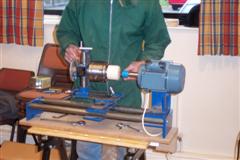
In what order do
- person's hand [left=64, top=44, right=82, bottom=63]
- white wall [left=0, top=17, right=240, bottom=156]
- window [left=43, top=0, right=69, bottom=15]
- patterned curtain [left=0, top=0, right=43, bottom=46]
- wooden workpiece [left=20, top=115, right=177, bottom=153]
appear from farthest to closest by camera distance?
window [left=43, top=0, right=69, bottom=15] < patterned curtain [left=0, top=0, right=43, bottom=46] < white wall [left=0, top=17, right=240, bottom=156] < person's hand [left=64, top=44, right=82, bottom=63] < wooden workpiece [left=20, top=115, right=177, bottom=153]

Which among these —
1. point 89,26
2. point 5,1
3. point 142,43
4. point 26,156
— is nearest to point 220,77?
point 142,43

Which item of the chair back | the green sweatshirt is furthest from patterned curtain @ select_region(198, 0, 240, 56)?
the chair back

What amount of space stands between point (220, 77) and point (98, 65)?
140cm

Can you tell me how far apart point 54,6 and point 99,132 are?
77.1 inches

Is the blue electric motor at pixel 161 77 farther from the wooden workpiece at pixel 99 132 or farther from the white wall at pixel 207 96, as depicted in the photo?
the white wall at pixel 207 96

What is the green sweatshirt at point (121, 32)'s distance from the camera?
1.78m

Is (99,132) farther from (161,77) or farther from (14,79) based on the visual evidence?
(14,79)

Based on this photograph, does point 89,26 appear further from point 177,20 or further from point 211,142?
point 211,142

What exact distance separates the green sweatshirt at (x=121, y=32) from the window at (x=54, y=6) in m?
1.30

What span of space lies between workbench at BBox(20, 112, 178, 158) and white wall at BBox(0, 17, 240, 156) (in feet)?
4.10

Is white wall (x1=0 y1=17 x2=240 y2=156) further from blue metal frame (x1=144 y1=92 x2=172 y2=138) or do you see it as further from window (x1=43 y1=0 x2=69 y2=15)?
blue metal frame (x1=144 y1=92 x2=172 y2=138)

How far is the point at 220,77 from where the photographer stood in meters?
2.70

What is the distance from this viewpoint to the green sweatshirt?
1784 mm

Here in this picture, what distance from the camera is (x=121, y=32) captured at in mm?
1794
